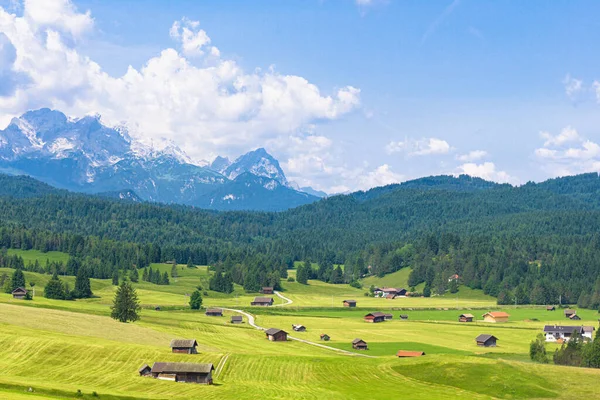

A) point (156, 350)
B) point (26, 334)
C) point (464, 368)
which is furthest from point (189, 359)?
point (464, 368)

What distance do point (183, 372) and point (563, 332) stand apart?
9682 cm

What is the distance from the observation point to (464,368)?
105m

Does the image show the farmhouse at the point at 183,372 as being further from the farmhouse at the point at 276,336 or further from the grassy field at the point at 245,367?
the farmhouse at the point at 276,336

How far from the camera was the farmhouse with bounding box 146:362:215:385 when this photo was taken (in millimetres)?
91062

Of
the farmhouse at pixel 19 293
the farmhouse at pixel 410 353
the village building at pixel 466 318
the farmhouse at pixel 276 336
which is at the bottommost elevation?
the farmhouse at pixel 410 353

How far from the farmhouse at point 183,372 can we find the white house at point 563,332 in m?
92.7

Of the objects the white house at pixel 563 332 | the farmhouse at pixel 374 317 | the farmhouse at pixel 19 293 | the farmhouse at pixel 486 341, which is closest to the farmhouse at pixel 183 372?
the farmhouse at pixel 486 341

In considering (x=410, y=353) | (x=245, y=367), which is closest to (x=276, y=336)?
(x=410, y=353)

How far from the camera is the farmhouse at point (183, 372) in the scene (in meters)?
91.1

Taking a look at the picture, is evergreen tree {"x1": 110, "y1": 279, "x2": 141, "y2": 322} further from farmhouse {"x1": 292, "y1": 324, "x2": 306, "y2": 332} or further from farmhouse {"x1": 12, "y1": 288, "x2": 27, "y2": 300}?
farmhouse {"x1": 12, "y1": 288, "x2": 27, "y2": 300}

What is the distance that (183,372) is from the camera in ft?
300

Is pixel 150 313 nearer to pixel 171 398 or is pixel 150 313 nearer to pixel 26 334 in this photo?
pixel 26 334

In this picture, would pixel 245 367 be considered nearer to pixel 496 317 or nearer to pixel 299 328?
pixel 299 328

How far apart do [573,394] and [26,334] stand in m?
75.0
